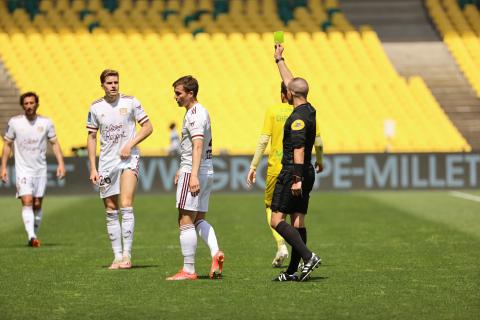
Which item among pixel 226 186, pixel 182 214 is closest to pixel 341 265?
pixel 182 214

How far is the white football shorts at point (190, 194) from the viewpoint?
426 inches

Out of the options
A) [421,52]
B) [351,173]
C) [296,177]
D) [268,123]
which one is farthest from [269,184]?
[421,52]

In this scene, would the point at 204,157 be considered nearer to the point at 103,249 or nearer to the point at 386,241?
the point at 103,249

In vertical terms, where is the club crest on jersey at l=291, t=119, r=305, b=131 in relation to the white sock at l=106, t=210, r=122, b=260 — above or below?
above

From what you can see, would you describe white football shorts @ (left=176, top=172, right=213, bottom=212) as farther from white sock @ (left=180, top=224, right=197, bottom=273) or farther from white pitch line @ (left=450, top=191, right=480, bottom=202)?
white pitch line @ (left=450, top=191, right=480, bottom=202)

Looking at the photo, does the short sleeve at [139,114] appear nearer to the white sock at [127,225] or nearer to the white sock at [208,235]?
the white sock at [127,225]

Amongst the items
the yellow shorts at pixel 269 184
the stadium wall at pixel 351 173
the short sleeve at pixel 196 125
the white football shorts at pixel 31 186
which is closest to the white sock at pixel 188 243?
the short sleeve at pixel 196 125

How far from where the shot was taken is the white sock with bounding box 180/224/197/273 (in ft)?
36.0

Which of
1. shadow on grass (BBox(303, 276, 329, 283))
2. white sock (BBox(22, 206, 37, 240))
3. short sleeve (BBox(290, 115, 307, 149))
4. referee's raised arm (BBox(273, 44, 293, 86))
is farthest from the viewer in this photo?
white sock (BBox(22, 206, 37, 240))

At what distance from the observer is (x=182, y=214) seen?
11.0m

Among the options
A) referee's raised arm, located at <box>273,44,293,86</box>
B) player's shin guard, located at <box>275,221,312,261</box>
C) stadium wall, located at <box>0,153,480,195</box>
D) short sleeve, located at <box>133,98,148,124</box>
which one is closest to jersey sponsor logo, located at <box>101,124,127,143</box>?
short sleeve, located at <box>133,98,148,124</box>

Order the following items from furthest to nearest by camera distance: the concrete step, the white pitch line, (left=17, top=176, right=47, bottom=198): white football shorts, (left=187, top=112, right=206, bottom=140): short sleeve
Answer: the concrete step < the white pitch line < (left=17, top=176, right=47, bottom=198): white football shorts < (left=187, top=112, right=206, bottom=140): short sleeve

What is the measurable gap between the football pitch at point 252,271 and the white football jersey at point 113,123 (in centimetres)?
127

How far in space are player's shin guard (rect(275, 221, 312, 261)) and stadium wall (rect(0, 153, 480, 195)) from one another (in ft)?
59.5
